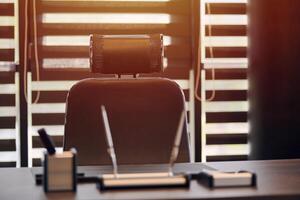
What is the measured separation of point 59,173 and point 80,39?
269 cm

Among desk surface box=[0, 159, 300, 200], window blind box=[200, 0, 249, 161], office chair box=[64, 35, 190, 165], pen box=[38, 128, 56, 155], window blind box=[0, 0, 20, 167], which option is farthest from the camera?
window blind box=[200, 0, 249, 161]

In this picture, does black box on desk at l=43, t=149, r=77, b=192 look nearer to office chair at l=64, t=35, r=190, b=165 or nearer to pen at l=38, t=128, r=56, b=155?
pen at l=38, t=128, r=56, b=155

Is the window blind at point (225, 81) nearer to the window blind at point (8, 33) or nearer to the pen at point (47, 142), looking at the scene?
the window blind at point (8, 33)

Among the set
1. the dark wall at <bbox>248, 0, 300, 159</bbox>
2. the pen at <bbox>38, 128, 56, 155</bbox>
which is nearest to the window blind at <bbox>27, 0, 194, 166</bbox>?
the dark wall at <bbox>248, 0, 300, 159</bbox>

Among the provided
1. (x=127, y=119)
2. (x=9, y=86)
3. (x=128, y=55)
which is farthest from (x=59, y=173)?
(x=9, y=86)

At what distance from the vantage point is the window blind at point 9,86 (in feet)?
12.7

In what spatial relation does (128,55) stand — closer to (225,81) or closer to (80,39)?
(80,39)

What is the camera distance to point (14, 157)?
155 inches

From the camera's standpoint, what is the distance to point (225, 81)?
162 inches

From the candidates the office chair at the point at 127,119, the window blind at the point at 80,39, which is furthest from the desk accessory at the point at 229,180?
the window blind at the point at 80,39

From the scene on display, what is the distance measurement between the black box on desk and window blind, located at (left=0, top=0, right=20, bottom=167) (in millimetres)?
2569

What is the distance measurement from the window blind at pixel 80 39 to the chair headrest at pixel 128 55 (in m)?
1.85

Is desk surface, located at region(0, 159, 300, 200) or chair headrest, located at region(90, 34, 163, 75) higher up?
chair headrest, located at region(90, 34, 163, 75)

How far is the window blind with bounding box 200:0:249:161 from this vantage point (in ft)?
13.4
